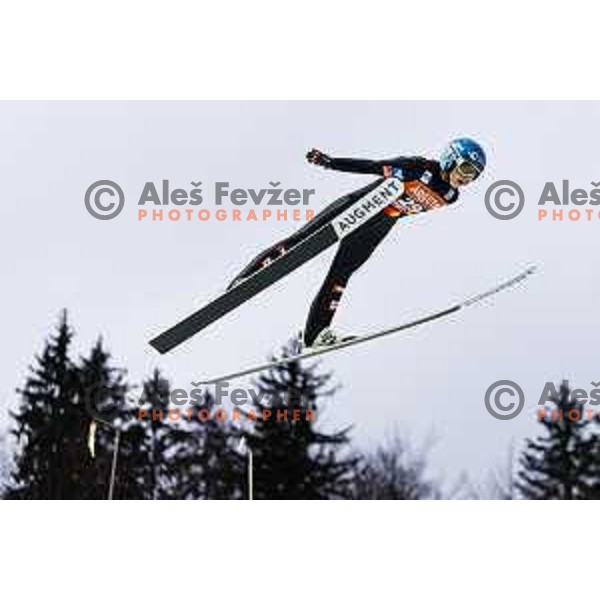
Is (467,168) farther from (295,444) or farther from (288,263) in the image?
(295,444)

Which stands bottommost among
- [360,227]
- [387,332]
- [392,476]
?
[392,476]

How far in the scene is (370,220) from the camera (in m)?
8.50

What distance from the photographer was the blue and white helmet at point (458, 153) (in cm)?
850

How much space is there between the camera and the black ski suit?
8.44m

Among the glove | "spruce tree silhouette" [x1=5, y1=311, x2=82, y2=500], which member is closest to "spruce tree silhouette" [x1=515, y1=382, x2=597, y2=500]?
the glove

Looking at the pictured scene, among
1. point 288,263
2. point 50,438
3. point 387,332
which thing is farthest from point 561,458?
point 50,438

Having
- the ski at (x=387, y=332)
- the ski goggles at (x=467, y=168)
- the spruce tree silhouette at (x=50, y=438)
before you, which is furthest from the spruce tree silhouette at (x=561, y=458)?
the spruce tree silhouette at (x=50, y=438)

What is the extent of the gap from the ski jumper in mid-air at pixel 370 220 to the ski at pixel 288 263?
35mm

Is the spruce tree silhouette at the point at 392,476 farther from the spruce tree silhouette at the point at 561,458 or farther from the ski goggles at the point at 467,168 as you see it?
the ski goggles at the point at 467,168

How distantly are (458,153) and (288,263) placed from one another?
143 centimetres
